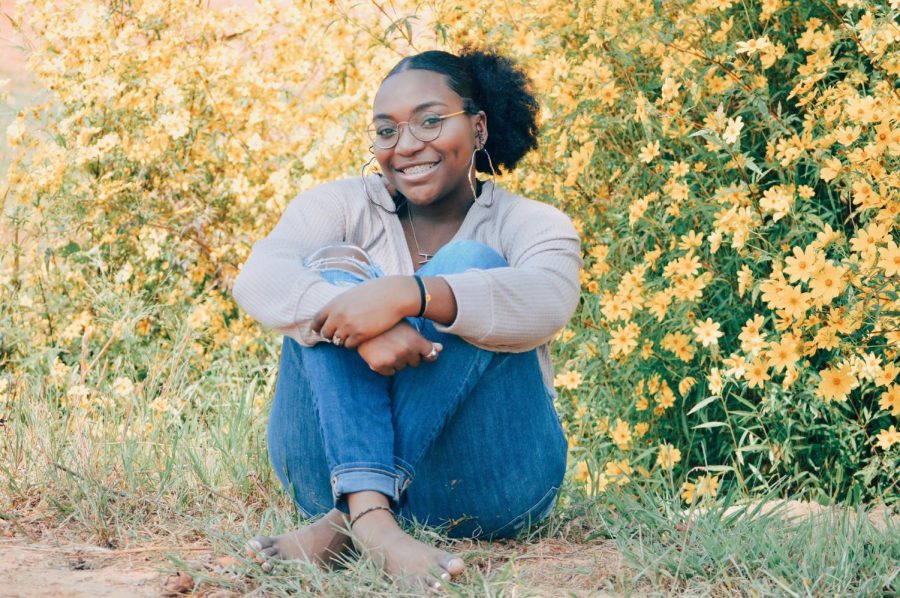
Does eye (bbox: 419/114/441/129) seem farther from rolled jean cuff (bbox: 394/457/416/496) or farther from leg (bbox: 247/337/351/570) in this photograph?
rolled jean cuff (bbox: 394/457/416/496)

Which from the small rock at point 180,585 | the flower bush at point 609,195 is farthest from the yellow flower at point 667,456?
the small rock at point 180,585

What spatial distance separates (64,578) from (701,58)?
2.06 metres

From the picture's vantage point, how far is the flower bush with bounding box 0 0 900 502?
8.81ft

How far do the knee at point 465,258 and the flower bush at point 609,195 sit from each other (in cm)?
62

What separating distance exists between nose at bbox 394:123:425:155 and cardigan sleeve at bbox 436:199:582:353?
0.27 meters

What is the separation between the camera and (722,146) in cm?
269

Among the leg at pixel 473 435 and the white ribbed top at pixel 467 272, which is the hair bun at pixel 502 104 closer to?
the white ribbed top at pixel 467 272

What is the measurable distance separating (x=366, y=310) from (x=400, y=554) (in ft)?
1.44

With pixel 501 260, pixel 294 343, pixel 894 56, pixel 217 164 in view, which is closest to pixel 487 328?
pixel 501 260

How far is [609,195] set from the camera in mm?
3430

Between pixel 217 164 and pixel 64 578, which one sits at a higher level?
pixel 217 164

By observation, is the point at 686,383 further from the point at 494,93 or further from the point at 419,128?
the point at 419,128

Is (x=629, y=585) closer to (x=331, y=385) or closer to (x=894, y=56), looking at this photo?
(x=331, y=385)

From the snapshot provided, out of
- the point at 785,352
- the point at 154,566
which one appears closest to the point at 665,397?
the point at 785,352
